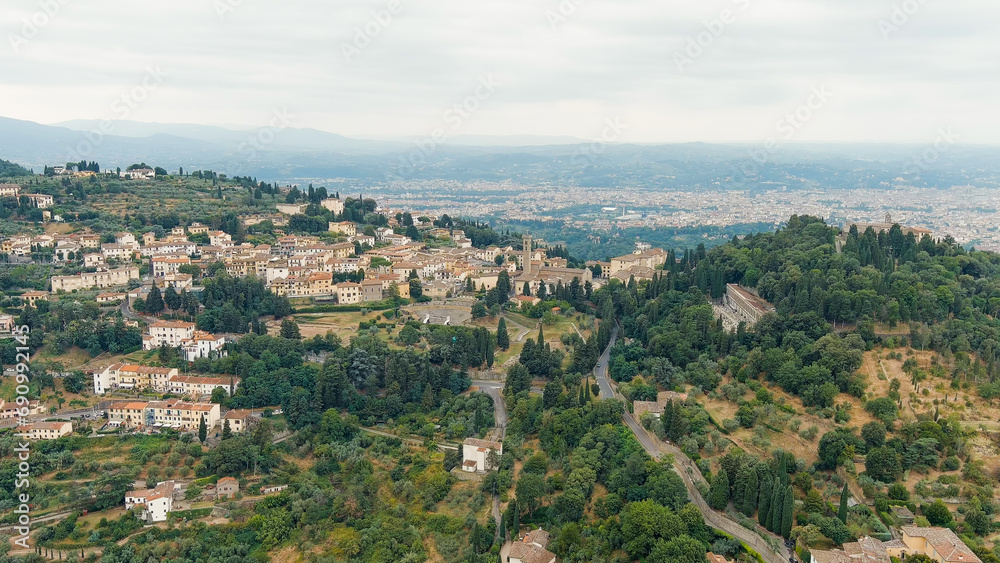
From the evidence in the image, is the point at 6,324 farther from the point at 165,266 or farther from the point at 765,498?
the point at 765,498

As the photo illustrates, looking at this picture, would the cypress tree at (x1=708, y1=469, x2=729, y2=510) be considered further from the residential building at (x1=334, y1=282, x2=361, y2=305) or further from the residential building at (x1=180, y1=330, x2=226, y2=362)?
the residential building at (x1=334, y1=282, x2=361, y2=305)

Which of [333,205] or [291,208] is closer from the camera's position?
[291,208]

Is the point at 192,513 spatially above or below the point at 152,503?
below

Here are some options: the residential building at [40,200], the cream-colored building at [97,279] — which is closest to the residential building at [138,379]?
the cream-colored building at [97,279]

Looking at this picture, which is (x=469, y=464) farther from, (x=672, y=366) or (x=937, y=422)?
(x=937, y=422)

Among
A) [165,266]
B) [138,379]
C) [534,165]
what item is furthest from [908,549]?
[534,165]

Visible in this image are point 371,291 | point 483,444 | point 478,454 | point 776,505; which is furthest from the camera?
point 371,291

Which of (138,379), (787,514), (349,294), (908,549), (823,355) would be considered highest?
(823,355)
